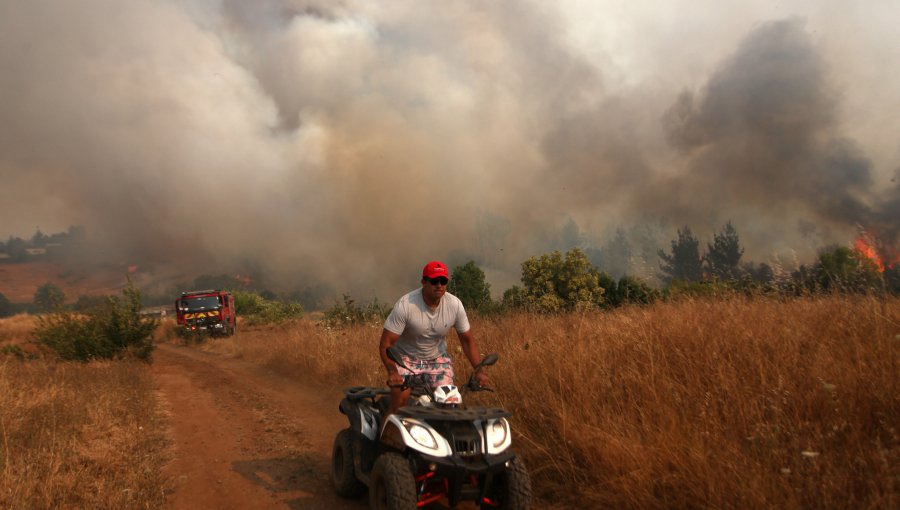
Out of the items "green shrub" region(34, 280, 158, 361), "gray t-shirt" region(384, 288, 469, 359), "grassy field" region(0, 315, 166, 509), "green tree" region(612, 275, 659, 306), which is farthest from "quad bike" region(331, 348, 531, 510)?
"green shrub" region(34, 280, 158, 361)

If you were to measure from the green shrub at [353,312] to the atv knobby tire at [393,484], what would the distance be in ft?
44.7

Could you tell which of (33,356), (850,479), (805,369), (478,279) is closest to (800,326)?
(805,369)

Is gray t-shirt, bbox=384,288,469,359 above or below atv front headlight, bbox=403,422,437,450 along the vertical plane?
above

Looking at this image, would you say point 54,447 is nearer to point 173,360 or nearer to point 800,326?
point 800,326

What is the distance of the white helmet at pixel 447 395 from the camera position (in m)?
4.15

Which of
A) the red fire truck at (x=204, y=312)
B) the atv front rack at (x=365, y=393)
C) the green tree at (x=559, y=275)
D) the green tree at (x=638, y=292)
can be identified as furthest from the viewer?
the green tree at (x=559, y=275)

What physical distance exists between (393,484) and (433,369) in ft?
3.98

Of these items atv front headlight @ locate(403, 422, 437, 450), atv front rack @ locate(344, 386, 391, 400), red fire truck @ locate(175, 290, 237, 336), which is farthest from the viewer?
red fire truck @ locate(175, 290, 237, 336)

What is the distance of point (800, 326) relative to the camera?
535cm

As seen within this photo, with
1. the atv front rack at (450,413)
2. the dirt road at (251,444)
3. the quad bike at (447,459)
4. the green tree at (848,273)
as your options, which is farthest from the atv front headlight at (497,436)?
the green tree at (848,273)

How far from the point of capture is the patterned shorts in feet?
15.0

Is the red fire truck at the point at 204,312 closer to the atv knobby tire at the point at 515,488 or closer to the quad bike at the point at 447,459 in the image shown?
the quad bike at the point at 447,459

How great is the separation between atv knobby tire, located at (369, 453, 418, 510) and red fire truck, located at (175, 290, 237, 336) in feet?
98.8

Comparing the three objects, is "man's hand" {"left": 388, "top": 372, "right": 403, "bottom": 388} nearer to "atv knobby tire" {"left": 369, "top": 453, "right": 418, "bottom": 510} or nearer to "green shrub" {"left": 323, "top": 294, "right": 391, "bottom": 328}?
"atv knobby tire" {"left": 369, "top": 453, "right": 418, "bottom": 510}
